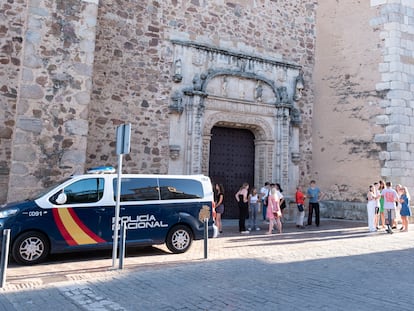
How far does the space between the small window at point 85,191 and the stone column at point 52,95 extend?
7.86 feet

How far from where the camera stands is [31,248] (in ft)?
21.5

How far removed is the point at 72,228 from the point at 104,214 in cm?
60

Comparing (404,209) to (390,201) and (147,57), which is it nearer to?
(390,201)

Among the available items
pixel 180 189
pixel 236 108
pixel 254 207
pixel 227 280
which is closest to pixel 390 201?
pixel 254 207

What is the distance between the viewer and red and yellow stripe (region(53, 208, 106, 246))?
6766 millimetres

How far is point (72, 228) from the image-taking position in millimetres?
6859

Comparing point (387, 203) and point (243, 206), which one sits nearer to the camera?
point (243, 206)

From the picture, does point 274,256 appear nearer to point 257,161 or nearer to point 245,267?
point 245,267

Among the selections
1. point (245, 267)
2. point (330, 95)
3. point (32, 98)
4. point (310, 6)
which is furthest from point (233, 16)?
point (245, 267)

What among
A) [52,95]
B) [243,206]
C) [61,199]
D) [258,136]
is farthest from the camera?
[258,136]

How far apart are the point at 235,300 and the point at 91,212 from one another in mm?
3410

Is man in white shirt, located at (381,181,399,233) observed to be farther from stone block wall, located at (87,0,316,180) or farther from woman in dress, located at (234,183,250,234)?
stone block wall, located at (87,0,316,180)

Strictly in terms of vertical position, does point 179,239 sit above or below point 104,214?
below

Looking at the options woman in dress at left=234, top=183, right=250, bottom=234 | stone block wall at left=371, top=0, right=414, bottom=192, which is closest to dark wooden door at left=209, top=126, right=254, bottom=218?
woman in dress at left=234, top=183, right=250, bottom=234
